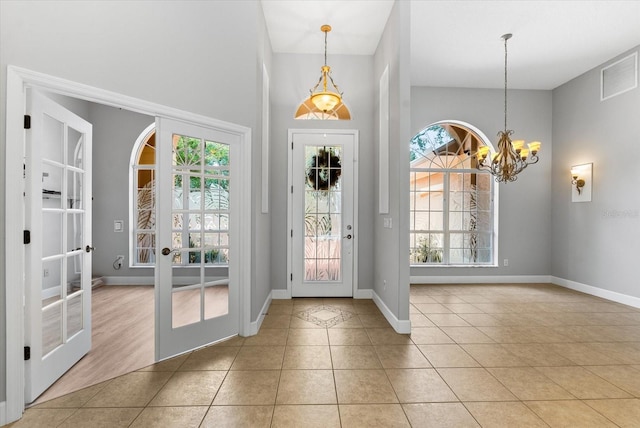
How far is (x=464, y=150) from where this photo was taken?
5.80 m

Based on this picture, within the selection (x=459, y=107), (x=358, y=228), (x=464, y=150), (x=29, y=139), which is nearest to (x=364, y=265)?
(x=358, y=228)

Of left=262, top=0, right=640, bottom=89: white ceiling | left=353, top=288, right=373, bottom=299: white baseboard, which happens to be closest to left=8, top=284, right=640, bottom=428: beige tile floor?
left=353, top=288, right=373, bottom=299: white baseboard

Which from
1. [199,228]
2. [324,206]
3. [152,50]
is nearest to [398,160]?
[324,206]

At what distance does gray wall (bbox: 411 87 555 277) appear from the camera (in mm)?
5648

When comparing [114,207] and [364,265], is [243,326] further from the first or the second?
[114,207]

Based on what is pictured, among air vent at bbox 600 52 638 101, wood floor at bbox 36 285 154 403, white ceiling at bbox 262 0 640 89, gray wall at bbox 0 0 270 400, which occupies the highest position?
white ceiling at bbox 262 0 640 89

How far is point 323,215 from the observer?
4.58 metres

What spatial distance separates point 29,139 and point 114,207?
149 inches

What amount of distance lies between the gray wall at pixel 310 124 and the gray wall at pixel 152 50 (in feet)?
3.11

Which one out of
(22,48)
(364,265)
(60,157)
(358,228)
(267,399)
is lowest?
(267,399)

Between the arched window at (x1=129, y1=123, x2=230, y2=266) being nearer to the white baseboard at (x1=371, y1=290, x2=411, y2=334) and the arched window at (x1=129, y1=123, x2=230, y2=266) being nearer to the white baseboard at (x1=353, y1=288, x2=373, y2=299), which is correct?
the white baseboard at (x1=371, y1=290, x2=411, y2=334)

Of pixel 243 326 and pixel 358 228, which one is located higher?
pixel 358 228

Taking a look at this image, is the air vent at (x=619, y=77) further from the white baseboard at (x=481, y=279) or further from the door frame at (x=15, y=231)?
the door frame at (x=15, y=231)

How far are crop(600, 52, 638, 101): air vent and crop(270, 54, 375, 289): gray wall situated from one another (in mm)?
3565
